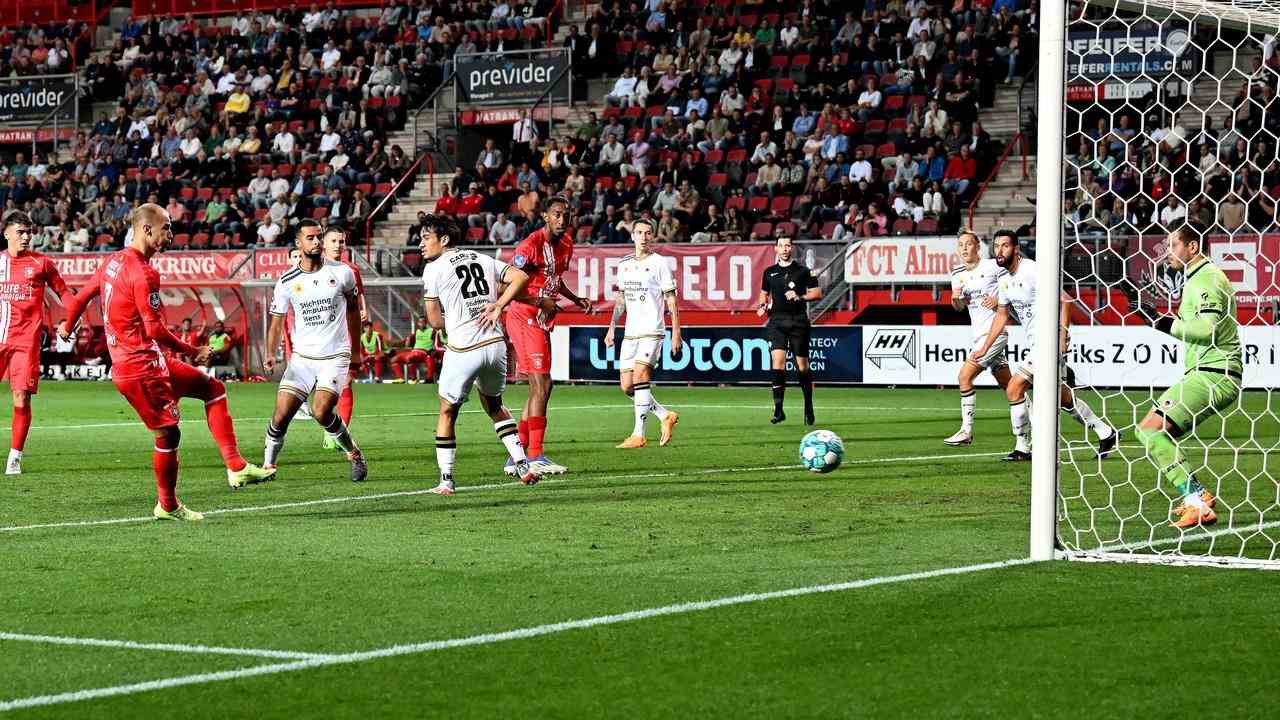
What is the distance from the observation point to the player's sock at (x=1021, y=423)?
14845 mm

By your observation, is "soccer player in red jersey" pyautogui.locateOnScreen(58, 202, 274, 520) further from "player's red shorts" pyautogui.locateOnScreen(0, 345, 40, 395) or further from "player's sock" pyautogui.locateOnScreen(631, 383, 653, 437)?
"player's sock" pyautogui.locateOnScreen(631, 383, 653, 437)

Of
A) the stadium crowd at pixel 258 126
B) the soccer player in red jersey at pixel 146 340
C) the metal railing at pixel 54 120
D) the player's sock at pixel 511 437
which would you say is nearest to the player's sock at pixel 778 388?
the player's sock at pixel 511 437

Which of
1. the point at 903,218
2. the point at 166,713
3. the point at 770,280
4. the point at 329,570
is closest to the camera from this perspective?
the point at 166,713

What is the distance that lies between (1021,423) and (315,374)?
610 cm

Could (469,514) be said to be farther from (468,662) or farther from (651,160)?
(651,160)

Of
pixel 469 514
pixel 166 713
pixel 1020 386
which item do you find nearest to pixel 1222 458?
pixel 1020 386

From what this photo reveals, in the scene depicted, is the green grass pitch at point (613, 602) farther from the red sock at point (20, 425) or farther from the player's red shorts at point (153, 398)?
the player's red shorts at point (153, 398)

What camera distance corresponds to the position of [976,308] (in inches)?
648

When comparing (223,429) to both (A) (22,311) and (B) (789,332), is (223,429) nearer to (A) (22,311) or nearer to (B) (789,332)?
(A) (22,311)

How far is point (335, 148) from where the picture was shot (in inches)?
1537

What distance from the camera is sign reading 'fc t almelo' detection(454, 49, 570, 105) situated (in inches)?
1480

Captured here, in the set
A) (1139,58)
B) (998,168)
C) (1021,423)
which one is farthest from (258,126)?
(1021,423)

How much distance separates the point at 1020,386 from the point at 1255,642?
9.09 m

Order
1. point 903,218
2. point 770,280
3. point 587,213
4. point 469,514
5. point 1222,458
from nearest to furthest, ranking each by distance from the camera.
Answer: point 469,514 < point 1222,458 < point 770,280 < point 903,218 < point 587,213
